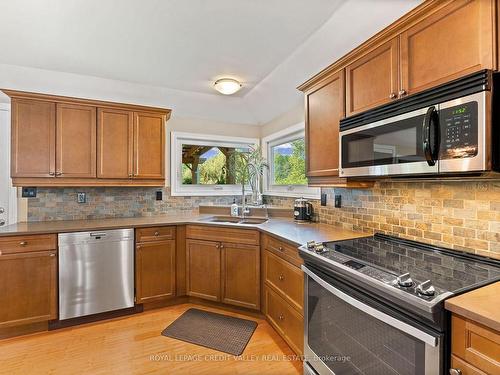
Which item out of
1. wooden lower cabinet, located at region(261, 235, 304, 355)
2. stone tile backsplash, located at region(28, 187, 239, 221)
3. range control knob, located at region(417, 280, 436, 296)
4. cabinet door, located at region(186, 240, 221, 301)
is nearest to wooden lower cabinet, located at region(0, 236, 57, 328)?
stone tile backsplash, located at region(28, 187, 239, 221)

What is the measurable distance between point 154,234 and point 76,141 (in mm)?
1253

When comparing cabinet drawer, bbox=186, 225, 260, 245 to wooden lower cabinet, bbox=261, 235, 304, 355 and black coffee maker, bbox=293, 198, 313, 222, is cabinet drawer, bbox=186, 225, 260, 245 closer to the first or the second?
wooden lower cabinet, bbox=261, 235, 304, 355

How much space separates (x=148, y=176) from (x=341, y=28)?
236 centimetres

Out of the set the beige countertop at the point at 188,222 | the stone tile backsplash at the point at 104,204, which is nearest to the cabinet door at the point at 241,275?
the beige countertop at the point at 188,222

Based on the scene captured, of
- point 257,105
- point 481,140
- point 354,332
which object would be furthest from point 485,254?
point 257,105

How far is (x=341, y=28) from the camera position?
1.89 metres

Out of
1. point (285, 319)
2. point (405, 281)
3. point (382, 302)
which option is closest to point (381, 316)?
point (382, 302)

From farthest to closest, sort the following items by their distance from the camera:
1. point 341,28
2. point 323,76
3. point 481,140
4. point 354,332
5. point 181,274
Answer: point 181,274 < point 323,76 < point 341,28 < point 354,332 < point 481,140

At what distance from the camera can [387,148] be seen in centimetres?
150

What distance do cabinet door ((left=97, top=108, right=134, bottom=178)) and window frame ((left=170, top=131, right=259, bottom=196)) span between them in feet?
2.08

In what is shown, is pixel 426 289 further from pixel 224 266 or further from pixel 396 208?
pixel 224 266

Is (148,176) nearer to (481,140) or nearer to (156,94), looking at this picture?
(156,94)

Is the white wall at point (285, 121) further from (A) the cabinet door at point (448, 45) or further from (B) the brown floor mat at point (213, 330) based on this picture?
(B) the brown floor mat at point (213, 330)

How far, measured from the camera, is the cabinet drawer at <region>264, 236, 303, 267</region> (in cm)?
188
